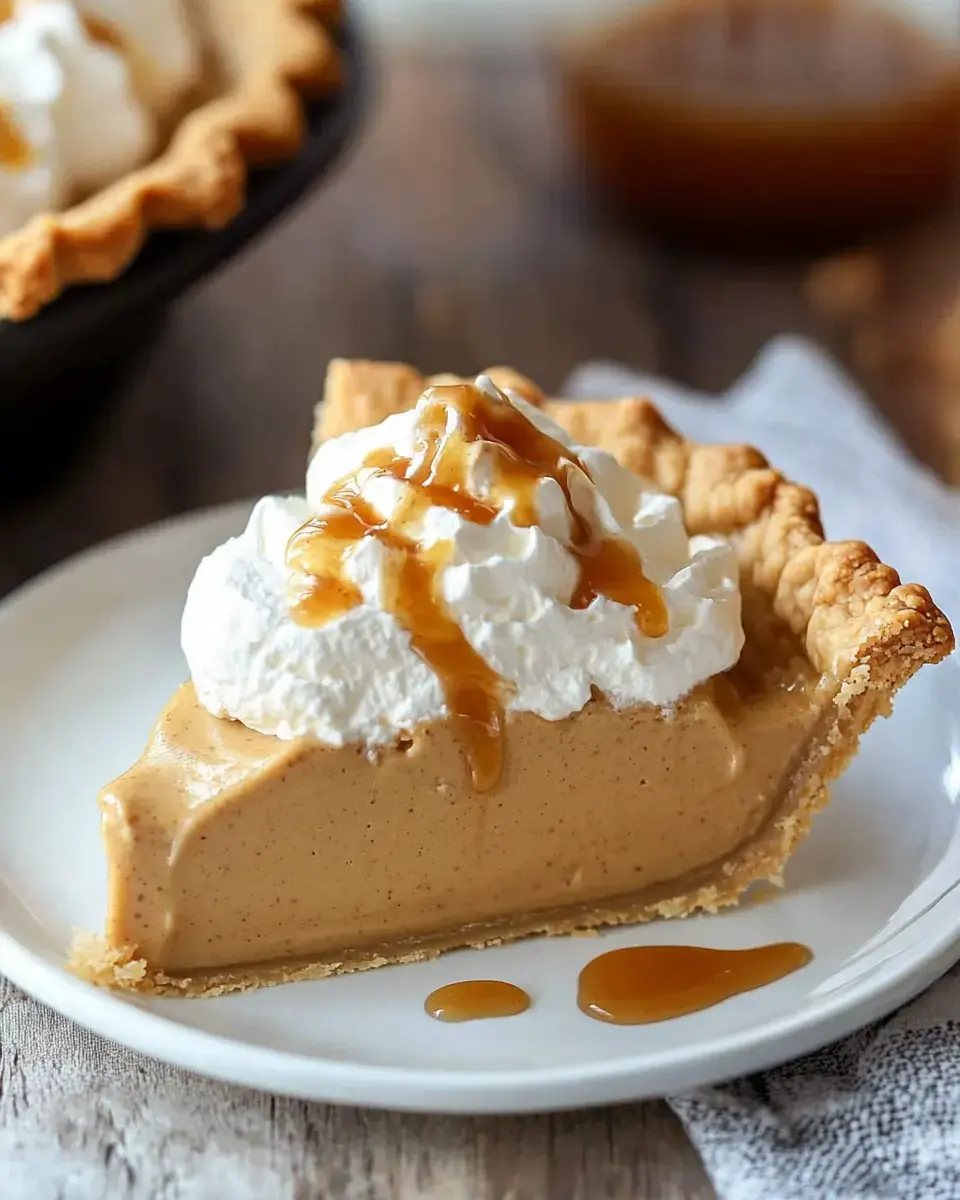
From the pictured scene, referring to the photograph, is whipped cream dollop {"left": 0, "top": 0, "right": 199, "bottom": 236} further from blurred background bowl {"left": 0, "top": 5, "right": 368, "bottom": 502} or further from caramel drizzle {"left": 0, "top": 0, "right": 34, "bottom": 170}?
blurred background bowl {"left": 0, "top": 5, "right": 368, "bottom": 502}

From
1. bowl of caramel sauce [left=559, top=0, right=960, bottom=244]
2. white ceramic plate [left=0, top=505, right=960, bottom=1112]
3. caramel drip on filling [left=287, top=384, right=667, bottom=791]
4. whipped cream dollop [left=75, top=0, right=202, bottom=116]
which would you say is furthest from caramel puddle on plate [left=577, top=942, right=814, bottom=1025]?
bowl of caramel sauce [left=559, top=0, right=960, bottom=244]

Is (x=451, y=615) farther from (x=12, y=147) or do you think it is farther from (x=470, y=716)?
(x=12, y=147)

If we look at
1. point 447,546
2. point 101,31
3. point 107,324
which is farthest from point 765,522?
point 101,31

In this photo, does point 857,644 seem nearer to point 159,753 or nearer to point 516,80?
point 159,753

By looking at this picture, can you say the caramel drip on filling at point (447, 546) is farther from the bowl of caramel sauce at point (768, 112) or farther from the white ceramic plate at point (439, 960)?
the bowl of caramel sauce at point (768, 112)

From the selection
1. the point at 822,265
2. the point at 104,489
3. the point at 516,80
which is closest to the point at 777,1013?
the point at 104,489

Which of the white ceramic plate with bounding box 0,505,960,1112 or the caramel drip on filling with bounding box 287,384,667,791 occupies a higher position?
the caramel drip on filling with bounding box 287,384,667,791
